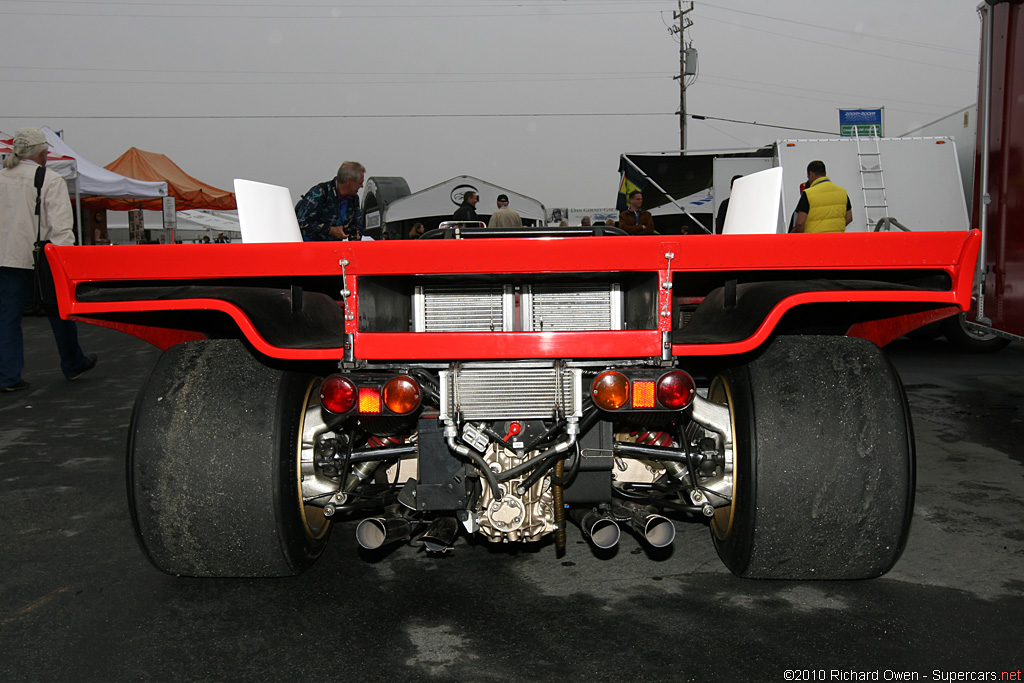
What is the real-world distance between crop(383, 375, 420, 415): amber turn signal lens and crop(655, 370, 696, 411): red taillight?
0.73 metres

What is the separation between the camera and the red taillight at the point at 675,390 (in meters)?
2.52

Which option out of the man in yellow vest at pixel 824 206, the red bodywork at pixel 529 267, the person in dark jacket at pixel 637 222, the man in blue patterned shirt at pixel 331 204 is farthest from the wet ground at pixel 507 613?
the man in yellow vest at pixel 824 206

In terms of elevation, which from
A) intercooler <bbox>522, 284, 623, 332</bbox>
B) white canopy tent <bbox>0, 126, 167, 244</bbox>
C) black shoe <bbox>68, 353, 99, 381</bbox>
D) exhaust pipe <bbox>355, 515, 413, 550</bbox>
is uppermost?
white canopy tent <bbox>0, 126, 167, 244</bbox>

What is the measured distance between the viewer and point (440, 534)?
2961 mm

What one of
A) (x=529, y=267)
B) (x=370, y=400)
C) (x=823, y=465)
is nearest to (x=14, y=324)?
(x=370, y=400)

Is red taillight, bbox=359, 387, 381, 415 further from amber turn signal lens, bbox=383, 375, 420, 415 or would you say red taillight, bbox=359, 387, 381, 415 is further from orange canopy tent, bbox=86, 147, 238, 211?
orange canopy tent, bbox=86, 147, 238, 211

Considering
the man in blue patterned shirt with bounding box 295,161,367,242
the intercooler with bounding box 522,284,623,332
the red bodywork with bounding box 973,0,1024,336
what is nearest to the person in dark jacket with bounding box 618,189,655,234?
the red bodywork with bounding box 973,0,1024,336

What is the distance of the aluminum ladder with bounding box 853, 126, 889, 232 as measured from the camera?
436 inches

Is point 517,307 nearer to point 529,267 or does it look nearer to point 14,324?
point 529,267

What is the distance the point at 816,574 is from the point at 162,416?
2196 mm

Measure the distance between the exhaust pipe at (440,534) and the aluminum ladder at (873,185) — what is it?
9.55 meters

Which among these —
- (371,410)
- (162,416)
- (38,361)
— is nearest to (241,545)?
(162,416)

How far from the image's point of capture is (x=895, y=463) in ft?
8.56

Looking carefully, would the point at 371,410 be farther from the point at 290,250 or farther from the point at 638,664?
the point at 638,664
